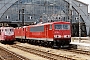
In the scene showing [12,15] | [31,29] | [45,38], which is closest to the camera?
[45,38]

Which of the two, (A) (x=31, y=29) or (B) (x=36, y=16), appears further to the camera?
(B) (x=36, y=16)

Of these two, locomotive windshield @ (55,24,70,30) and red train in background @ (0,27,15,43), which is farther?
red train in background @ (0,27,15,43)

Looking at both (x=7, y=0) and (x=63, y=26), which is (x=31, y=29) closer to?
(x=63, y=26)

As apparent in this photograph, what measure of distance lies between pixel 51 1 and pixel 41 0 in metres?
3.62

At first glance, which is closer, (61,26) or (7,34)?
(61,26)

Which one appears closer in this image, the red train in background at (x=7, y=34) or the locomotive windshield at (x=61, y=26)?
the locomotive windshield at (x=61, y=26)

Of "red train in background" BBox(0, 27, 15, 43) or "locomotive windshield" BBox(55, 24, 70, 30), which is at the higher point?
"locomotive windshield" BBox(55, 24, 70, 30)

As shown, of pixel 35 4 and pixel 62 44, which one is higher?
pixel 35 4

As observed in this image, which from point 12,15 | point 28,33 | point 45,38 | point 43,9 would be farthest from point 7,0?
point 45,38

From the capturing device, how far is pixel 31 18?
8938 cm

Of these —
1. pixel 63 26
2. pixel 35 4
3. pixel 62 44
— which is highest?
pixel 35 4

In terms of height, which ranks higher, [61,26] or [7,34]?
[61,26]

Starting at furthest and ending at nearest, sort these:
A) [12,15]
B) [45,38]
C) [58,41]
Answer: [12,15] < [45,38] < [58,41]

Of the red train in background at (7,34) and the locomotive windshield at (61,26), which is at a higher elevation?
the locomotive windshield at (61,26)
